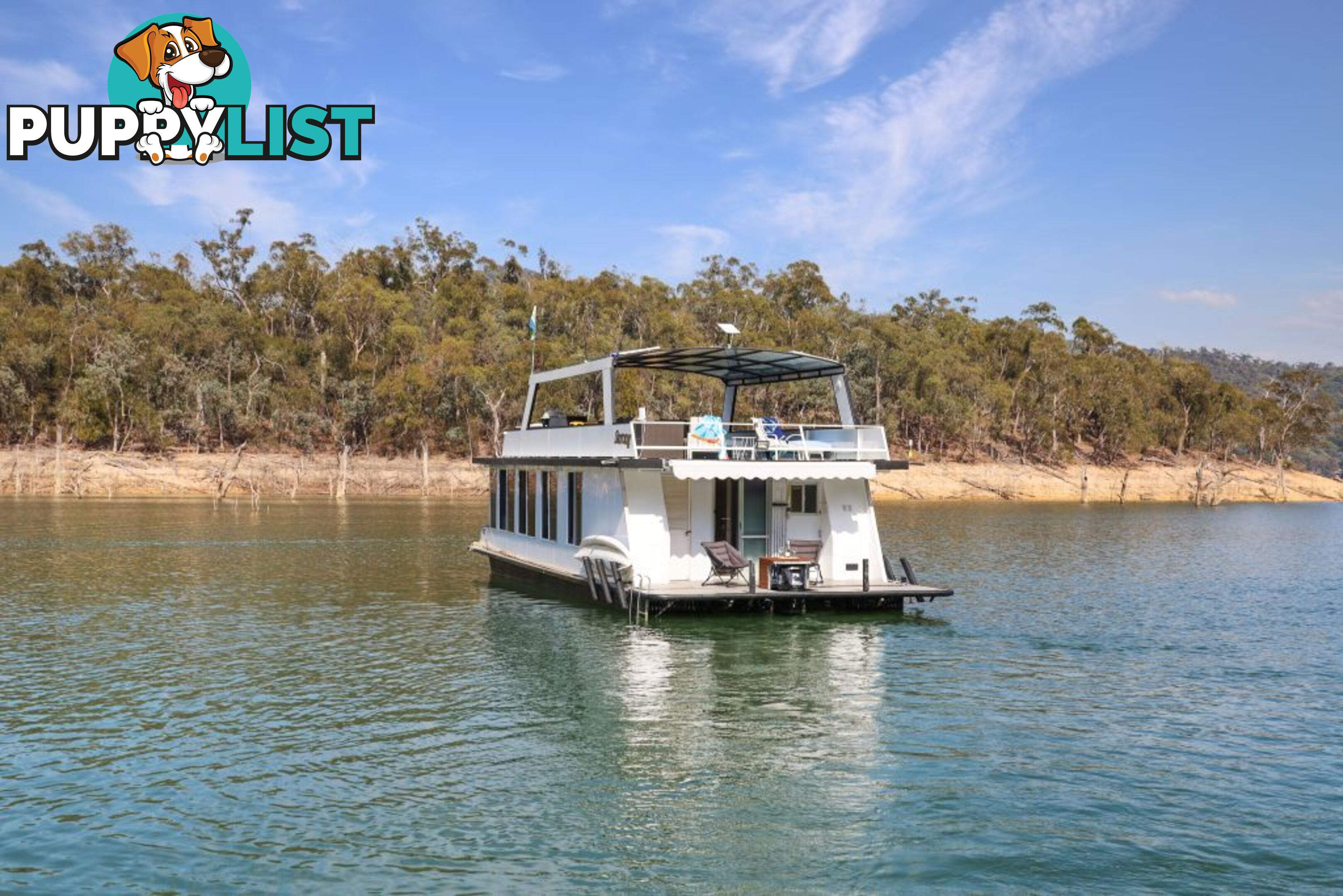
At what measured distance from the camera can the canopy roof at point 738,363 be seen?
25.2 meters

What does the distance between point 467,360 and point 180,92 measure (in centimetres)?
5174

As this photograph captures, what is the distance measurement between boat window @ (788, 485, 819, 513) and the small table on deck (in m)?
1.82

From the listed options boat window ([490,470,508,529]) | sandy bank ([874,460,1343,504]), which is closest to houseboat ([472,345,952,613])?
boat window ([490,470,508,529])

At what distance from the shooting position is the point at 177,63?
41531 mm

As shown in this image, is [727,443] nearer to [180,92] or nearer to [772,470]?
[772,470]

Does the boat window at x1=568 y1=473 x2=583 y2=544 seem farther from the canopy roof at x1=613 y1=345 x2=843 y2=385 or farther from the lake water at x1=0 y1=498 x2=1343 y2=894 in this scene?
the canopy roof at x1=613 y1=345 x2=843 y2=385

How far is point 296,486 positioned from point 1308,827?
7603 centimetres

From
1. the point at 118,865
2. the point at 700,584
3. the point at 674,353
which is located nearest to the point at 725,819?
the point at 118,865

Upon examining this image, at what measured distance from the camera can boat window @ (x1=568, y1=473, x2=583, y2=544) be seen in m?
26.4

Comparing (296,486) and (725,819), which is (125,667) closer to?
(725,819)

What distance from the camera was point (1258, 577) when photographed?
3716cm

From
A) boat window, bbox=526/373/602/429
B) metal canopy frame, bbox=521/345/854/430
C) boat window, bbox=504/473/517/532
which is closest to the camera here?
metal canopy frame, bbox=521/345/854/430

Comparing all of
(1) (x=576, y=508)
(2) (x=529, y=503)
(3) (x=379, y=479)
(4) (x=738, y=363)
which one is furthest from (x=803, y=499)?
(3) (x=379, y=479)

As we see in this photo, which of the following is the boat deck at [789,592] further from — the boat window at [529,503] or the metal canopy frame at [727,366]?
the boat window at [529,503]
